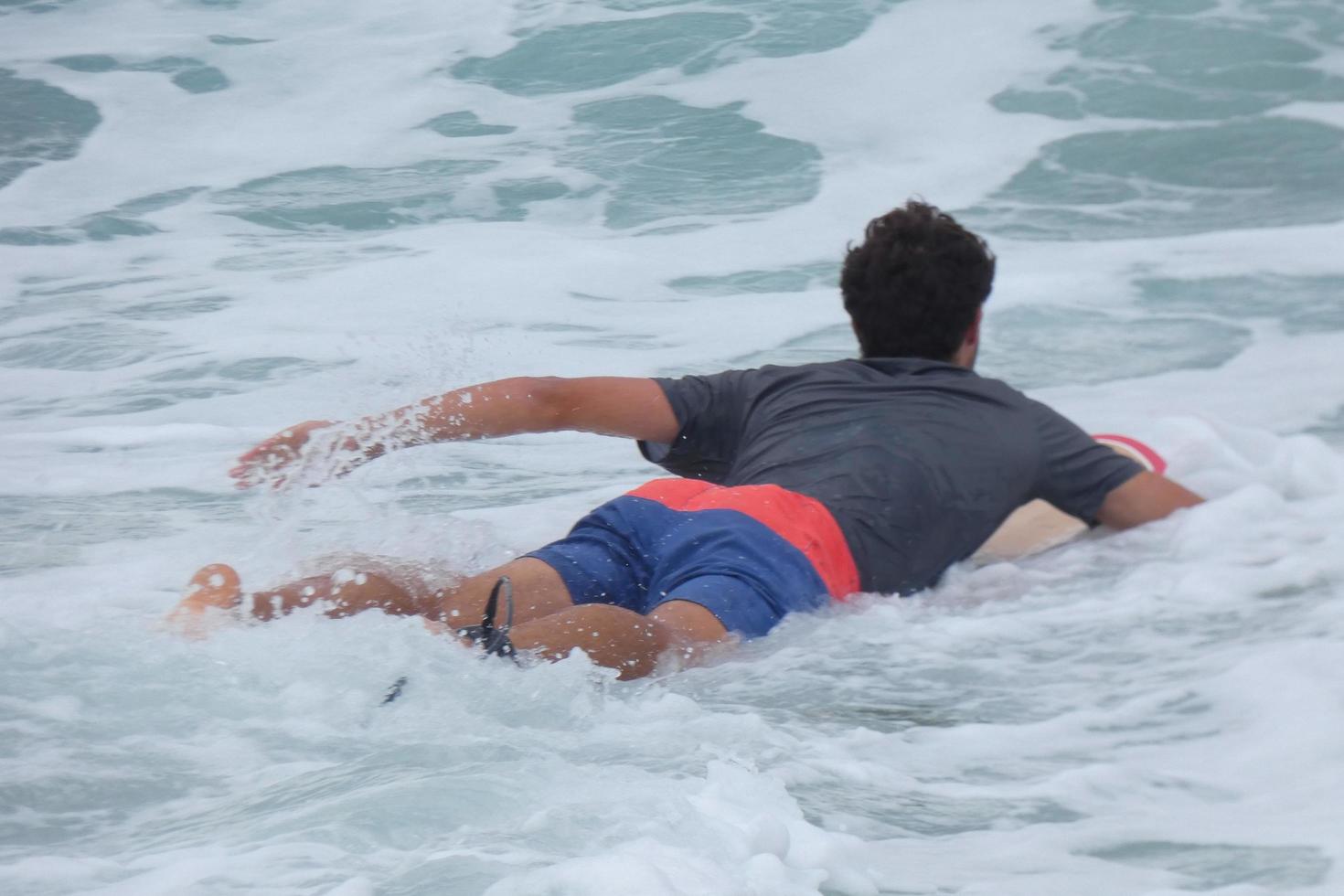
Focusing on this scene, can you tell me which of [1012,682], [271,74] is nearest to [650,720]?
[1012,682]

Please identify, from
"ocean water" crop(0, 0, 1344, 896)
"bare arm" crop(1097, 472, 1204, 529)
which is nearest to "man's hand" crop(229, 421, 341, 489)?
"ocean water" crop(0, 0, 1344, 896)

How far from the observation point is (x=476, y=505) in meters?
4.99

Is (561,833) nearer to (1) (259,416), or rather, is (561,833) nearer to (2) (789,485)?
→ (2) (789,485)

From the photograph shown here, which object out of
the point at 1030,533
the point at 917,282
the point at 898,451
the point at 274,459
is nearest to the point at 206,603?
the point at 274,459

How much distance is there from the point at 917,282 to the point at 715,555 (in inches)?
35.0

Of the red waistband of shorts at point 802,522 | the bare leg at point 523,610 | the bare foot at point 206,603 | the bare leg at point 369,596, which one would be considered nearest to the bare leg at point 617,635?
the bare leg at point 523,610

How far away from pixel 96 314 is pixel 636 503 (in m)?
4.97

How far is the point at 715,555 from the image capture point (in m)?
3.37

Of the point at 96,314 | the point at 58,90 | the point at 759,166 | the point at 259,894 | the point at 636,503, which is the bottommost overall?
the point at 259,894

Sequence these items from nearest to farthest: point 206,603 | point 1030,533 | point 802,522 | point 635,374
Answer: point 206,603 < point 802,522 < point 1030,533 < point 635,374

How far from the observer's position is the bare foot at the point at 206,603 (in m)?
3.18

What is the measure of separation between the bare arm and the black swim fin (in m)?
1.56

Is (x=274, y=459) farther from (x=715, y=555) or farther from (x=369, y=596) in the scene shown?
(x=715, y=555)

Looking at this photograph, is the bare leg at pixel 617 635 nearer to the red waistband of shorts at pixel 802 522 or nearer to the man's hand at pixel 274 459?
the red waistband of shorts at pixel 802 522
